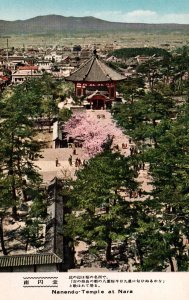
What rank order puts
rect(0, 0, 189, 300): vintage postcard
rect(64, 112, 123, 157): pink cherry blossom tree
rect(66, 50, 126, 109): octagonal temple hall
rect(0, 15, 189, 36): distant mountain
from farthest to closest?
rect(66, 50, 126, 109): octagonal temple hall → rect(0, 15, 189, 36): distant mountain → rect(64, 112, 123, 157): pink cherry blossom tree → rect(0, 0, 189, 300): vintage postcard

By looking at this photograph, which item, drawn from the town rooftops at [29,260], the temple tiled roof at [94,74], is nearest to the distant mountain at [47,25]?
the temple tiled roof at [94,74]

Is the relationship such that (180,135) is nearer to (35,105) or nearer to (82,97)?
(82,97)

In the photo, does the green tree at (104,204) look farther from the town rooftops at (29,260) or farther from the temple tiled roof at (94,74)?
the temple tiled roof at (94,74)

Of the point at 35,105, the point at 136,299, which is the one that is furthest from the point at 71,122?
the point at 136,299

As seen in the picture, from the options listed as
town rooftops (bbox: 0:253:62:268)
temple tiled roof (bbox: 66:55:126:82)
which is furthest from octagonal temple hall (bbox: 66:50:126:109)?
town rooftops (bbox: 0:253:62:268)

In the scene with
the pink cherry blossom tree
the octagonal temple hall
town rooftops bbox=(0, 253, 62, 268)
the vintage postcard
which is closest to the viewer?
the vintage postcard

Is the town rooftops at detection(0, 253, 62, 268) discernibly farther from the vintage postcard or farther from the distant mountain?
the distant mountain
